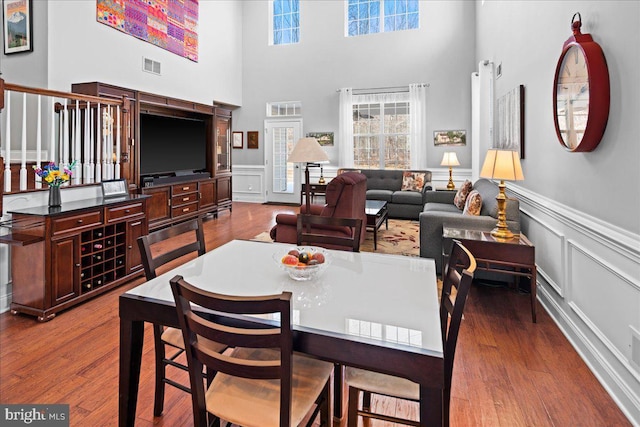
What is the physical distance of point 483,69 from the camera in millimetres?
5746

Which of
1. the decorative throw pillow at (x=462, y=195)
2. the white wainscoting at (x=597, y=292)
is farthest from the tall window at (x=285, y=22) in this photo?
the white wainscoting at (x=597, y=292)

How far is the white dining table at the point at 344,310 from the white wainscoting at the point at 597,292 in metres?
1.00

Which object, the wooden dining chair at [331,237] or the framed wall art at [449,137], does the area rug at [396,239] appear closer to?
the framed wall art at [449,137]

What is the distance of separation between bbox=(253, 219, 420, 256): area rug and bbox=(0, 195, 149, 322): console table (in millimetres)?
2136

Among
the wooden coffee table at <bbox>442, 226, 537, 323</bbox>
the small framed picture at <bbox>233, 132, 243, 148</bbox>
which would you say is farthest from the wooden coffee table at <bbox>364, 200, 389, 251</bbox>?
the small framed picture at <bbox>233, 132, 243, 148</bbox>

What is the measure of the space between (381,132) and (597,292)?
21.3 feet

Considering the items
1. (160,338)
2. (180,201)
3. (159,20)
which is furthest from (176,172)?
(160,338)

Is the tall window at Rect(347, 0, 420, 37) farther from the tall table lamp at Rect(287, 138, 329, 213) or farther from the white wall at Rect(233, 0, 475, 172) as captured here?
the tall table lamp at Rect(287, 138, 329, 213)

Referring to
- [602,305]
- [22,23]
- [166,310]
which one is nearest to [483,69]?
[602,305]

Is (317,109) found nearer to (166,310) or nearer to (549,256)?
(549,256)

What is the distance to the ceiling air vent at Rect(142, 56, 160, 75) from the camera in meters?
5.95

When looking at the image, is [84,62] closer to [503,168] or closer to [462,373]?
[503,168]

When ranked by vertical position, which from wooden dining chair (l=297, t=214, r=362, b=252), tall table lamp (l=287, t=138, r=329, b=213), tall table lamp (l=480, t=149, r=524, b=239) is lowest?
wooden dining chair (l=297, t=214, r=362, b=252)

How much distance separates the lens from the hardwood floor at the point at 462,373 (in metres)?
1.78
